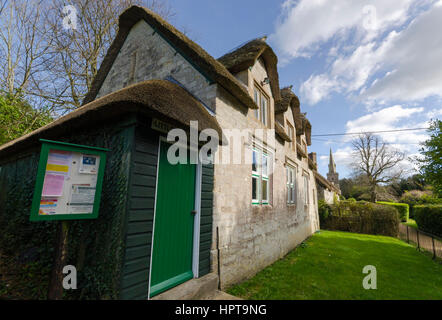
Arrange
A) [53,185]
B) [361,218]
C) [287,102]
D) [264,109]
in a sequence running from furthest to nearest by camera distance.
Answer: [361,218] < [287,102] < [264,109] < [53,185]

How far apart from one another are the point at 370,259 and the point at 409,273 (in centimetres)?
149

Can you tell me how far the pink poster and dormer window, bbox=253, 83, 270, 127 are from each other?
5.80 m

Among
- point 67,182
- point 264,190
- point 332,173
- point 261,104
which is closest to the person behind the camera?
point 67,182

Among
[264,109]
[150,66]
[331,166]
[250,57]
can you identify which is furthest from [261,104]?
[331,166]

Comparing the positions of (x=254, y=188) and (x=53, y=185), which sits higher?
(x=254, y=188)

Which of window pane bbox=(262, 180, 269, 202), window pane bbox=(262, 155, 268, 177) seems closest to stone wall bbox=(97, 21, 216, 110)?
window pane bbox=(262, 155, 268, 177)

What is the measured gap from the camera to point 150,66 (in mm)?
6090

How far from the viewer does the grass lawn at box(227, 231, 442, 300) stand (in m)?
4.73

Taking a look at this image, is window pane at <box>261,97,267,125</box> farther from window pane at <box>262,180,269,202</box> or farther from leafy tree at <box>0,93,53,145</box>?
leafy tree at <box>0,93,53,145</box>

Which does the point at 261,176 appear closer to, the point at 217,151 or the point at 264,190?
the point at 264,190

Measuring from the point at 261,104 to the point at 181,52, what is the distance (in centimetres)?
356

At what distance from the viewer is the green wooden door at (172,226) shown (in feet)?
11.1

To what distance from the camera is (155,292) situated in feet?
10.5

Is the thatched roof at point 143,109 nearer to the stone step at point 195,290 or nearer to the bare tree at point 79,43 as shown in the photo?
the stone step at point 195,290
